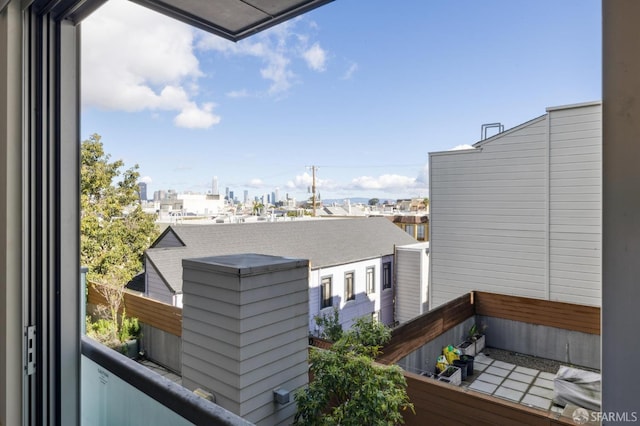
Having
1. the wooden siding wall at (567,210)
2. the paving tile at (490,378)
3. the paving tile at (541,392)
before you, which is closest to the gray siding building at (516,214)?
the wooden siding wall at (567,210)

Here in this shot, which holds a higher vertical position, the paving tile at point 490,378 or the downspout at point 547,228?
the downspout at point 547,228

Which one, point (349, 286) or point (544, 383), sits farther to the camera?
point (349, 286)

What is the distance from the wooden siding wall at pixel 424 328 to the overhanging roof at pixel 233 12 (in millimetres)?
2996

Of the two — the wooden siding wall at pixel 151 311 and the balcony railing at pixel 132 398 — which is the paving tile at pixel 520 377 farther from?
the balcony railing at pixel 132 398

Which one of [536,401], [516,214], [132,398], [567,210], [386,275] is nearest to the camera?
[132,398]

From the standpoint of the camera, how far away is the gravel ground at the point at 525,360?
4465mm

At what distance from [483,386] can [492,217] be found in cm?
255

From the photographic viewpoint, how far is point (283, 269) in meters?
1.39

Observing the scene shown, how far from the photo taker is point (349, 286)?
293 inches

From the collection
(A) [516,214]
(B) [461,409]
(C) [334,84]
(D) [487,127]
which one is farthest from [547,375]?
(C) [334,84]

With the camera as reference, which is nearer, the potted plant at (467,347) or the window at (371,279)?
the potted plant at (467,347)

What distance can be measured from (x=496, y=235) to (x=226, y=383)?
5.25m

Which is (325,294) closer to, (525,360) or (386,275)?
(386,275)

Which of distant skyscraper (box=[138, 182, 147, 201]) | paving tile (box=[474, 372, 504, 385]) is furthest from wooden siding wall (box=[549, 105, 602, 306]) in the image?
distant skyscraper (box=[138, 182, 147, 201])
